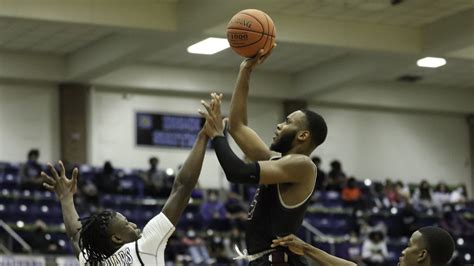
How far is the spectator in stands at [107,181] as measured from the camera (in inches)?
910

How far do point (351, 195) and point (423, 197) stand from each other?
269 centimetres

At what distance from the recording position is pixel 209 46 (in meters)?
24.2

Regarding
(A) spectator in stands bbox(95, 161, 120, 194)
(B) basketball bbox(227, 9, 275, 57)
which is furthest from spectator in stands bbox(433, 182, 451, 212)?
(B) basketball bbox(227, 9, 275, 57)

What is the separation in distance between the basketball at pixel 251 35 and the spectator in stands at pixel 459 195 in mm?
20825

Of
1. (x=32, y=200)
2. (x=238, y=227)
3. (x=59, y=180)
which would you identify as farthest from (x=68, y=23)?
(x=59, y=180)

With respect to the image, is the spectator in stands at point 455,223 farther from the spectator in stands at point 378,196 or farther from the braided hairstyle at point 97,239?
the braided hairstyle at point 97,239

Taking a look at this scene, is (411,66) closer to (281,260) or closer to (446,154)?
(446,154)

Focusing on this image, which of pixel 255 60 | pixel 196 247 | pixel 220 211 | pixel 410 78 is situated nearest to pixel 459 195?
pixel 410 78

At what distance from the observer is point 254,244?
21.8ft

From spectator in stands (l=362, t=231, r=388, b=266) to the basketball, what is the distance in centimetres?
1551

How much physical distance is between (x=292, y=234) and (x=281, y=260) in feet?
0.56

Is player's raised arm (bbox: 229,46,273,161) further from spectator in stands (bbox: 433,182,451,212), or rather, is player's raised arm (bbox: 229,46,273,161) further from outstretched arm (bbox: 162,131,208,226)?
spectator in stands (bbox: 433,182,451,212)

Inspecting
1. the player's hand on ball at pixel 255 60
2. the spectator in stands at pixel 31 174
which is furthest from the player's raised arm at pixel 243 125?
the spectator in stands at pixel 31 174

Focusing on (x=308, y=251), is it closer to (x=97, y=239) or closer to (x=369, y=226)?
(x=97, y=239)
